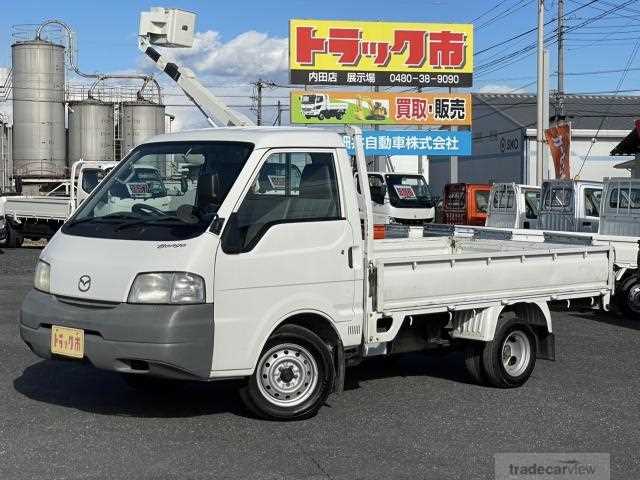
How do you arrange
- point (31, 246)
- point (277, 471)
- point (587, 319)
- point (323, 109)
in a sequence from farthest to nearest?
point (323, 109) < point (31, 246) < point (587, 319) < point (277, 471)

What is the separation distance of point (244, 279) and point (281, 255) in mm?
350

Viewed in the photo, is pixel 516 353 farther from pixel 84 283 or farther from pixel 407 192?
pixel 407 192

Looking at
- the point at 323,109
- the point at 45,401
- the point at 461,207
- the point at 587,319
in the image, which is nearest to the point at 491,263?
the point at 45,401

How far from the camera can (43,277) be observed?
21.8 ft

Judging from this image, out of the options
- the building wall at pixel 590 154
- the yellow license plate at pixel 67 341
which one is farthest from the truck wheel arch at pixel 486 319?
the building wall at pixel 590 154

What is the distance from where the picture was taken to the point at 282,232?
650 cm

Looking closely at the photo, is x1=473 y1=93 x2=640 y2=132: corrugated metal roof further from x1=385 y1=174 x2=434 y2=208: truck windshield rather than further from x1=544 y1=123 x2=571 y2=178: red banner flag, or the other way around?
x1=544 y1=123 x2=571 y2=178: red banner flag

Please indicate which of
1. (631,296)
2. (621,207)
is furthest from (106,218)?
A: (621,207)

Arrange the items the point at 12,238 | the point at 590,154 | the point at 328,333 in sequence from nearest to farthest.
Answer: the point at 328,333
the point at 12,238
the point at 590,154

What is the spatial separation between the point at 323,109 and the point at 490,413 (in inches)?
1173

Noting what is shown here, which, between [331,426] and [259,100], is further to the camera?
[259,100]

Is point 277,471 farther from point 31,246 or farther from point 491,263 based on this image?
point 31,246

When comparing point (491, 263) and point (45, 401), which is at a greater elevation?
point (491, 263)

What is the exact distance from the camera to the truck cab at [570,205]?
671 inches
